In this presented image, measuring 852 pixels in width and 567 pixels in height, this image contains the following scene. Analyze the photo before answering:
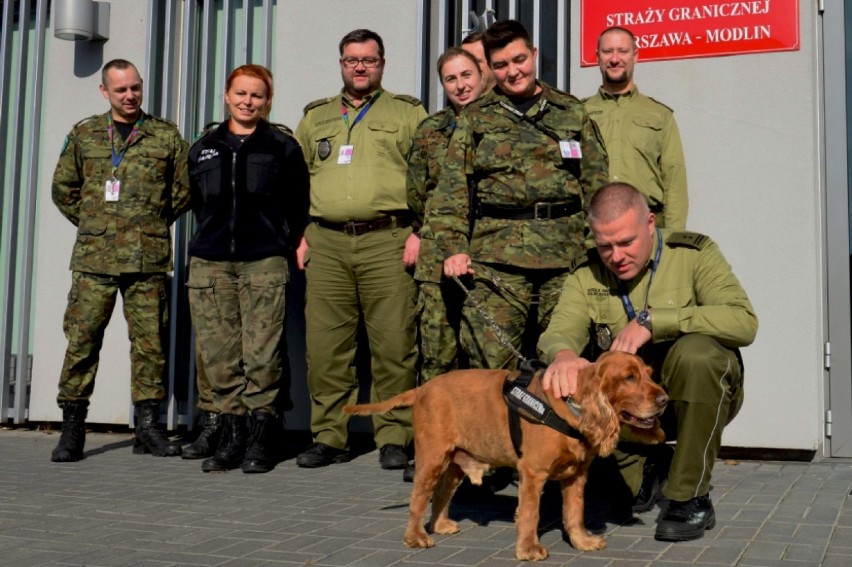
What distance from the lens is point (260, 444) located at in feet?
19.2

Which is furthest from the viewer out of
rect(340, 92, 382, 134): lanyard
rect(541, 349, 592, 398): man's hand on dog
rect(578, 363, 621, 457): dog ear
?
rect(340, 92, 382, 134): lanyard

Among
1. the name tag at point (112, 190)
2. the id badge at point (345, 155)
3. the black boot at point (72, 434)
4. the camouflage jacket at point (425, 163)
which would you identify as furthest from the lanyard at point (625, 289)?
the black boot at point (72, 434)

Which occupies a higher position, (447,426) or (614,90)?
(614,90)

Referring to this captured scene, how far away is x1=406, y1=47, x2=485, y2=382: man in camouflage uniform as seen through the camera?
17.8 feet

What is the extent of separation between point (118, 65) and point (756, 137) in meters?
4.02

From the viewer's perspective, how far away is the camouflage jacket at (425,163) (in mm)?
5441

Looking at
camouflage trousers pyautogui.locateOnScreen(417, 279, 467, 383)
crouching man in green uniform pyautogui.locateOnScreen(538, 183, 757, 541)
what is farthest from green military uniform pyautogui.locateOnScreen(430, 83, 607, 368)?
crouching man in green uniform pyautogui.locateOnScreen(538, 183, 757, 541)

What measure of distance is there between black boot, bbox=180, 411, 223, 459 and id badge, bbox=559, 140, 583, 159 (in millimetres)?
2860

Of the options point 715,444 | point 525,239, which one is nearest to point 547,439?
point 715,444

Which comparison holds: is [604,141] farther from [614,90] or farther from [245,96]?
[245,96]

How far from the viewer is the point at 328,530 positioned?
4.22 meters

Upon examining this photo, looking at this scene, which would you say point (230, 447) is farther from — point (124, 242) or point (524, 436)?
point (524, 436)

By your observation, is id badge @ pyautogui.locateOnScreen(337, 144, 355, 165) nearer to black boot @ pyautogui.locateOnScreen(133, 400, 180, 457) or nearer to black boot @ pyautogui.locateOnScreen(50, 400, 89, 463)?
black boot @ pyautogui.locateOnScreen(133, 400, 180, 457)

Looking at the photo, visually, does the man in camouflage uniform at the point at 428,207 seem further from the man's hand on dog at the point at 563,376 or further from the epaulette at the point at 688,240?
the man's hand on dog at the point at 563,376
